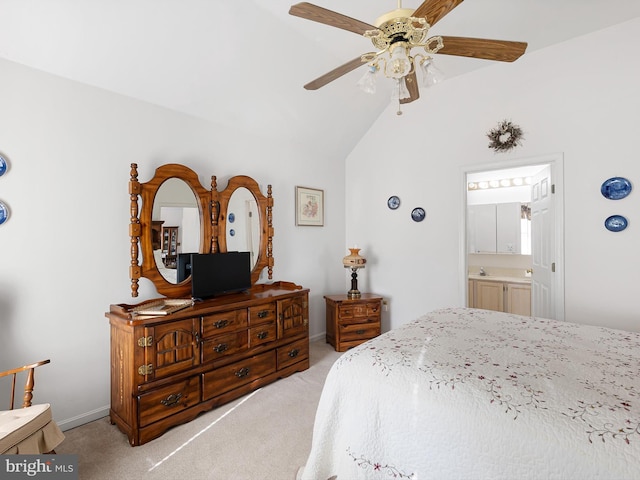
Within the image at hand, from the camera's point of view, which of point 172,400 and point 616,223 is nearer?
point 172,400

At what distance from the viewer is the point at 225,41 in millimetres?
2445

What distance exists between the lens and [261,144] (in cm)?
348

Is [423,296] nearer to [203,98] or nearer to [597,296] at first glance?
[597,296]

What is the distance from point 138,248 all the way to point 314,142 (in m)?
2.41

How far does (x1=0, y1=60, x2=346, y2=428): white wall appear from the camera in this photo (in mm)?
2027

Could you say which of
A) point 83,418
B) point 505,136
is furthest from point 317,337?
point 505,136

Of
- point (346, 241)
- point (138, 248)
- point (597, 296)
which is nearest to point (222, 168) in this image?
point (138, 248)

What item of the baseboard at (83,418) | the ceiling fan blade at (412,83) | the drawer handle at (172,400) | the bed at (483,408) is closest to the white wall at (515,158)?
the bed at (483,408)

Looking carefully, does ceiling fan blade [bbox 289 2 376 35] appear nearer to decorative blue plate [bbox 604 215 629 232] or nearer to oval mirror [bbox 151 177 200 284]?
oval mirror [bbox 151 177 200 284]

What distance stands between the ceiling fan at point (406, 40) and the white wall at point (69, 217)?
173 centimetres

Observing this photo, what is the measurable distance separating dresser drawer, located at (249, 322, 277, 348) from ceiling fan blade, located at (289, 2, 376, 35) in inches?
89.4

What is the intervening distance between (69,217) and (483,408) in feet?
8.94

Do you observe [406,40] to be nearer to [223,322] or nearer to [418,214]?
[223,322]

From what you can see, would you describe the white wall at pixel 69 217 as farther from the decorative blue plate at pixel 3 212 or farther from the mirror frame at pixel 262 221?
the mirror frame at pixel 262 221
